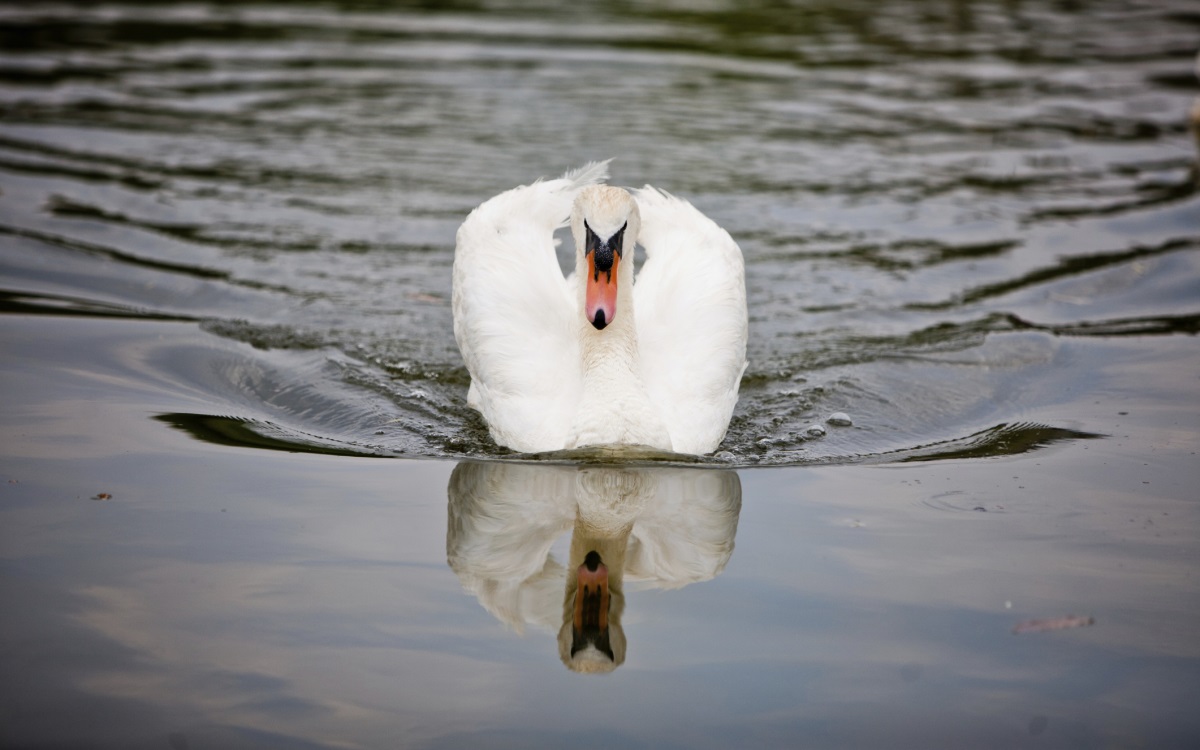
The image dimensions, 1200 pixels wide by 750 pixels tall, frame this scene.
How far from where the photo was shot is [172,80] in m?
14.5

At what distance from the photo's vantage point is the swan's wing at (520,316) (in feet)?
21.7

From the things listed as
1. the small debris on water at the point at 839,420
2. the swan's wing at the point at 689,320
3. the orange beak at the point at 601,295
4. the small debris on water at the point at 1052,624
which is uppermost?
the orange beak at the point at 601,295

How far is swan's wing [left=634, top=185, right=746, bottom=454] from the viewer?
6660 millimetres

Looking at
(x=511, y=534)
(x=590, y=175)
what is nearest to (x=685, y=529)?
(x=511, y=534)

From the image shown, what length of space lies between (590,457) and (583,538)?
906mm

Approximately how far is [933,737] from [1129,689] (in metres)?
0.72

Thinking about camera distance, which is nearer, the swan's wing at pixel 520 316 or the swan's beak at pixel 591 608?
the swan's beak at pixel 591 608

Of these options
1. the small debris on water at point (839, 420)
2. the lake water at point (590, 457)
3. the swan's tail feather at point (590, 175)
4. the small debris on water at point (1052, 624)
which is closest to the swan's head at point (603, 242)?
the lake water at point (590, 457)

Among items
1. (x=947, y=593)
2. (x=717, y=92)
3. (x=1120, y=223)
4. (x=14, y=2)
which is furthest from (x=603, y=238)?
(x=14, y=2)

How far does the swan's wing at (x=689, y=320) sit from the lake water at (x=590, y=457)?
284mm

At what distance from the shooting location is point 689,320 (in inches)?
279

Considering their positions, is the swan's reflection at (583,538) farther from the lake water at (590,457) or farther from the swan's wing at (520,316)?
the swan's wing at (520,316)

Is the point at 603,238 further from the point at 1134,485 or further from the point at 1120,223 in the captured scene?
the point at 1120,223

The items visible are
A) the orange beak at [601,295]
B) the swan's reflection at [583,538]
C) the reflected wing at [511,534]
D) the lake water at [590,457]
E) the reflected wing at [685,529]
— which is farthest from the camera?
the orange beak at [601,295]
